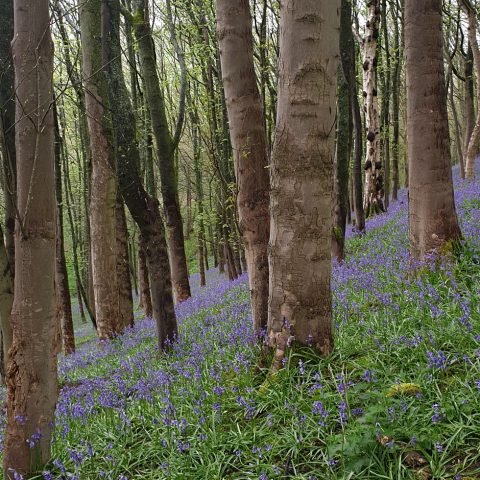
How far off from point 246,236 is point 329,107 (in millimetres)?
1908

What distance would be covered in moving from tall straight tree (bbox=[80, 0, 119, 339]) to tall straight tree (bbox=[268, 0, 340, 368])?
6.30 metres

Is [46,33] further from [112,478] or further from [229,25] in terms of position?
[112,478]

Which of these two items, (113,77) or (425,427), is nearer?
(425,427)

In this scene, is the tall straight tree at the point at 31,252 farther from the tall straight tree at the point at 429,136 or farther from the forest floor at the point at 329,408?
the tall straight tree at the point at 429,136

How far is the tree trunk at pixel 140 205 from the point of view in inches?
267

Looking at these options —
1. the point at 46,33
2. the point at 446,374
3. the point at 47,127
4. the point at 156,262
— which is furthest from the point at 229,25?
the point at 446,374

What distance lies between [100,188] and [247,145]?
18.1ft

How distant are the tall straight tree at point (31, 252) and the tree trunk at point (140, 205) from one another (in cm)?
315

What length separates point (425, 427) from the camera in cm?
291

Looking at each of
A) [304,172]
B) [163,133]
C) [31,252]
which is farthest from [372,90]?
[31,252]

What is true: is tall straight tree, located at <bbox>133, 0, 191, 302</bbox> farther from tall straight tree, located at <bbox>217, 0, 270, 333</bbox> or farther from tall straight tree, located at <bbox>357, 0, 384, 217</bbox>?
tall straight tree, located at <bbox>357, 0, 384, 217</bbox>

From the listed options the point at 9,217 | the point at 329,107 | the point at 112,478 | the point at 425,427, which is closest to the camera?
the point at 425,427

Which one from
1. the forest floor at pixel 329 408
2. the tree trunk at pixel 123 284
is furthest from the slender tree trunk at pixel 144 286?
the forest floor at pixel 329 408

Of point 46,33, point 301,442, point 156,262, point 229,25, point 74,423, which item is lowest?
point 74,423
